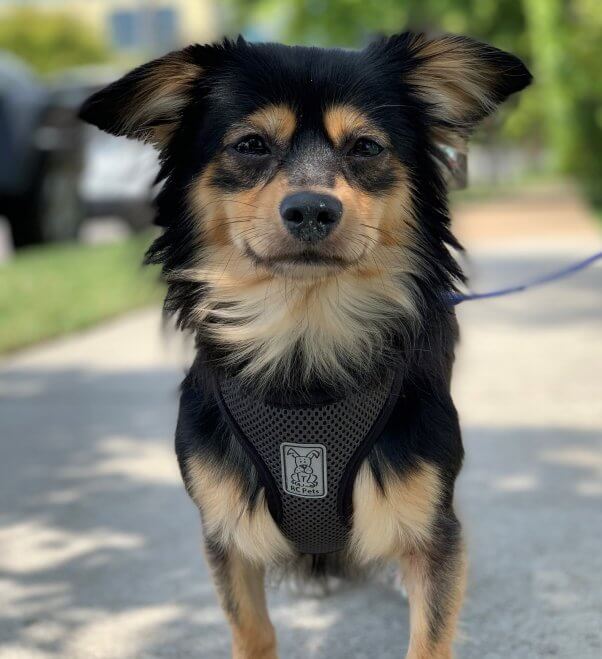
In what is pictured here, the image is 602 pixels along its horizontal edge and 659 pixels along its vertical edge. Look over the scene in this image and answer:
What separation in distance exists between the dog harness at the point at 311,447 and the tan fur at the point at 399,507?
0.04 metres

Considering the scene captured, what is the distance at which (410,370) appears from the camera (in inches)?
115

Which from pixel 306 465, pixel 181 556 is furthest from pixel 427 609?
pixel 181 556

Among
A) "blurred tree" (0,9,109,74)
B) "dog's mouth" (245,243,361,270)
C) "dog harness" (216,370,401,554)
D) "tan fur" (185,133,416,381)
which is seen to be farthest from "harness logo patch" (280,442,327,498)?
"blurred tree" (0,9,109,74)

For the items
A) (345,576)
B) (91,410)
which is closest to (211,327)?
(345,576)

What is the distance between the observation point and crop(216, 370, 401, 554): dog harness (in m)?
2.81

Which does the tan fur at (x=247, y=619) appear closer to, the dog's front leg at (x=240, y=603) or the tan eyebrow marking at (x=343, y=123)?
the dog's front leg at (x=240, y=603)

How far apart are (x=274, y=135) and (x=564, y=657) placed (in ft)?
5.80

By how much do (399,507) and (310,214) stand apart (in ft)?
2.70

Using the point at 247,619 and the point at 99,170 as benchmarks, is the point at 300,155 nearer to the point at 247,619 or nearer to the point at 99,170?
the point at 247,619

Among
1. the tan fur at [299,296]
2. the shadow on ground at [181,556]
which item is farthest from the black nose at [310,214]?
the shadow on ground at [181,556]

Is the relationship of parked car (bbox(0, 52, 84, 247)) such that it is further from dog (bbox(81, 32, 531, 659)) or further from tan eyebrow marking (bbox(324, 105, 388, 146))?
tan eyebrow marking (bbox(324, 105, 388, 146))

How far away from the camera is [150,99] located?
301 cm

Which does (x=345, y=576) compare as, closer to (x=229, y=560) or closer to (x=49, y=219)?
(x=229, y=560)

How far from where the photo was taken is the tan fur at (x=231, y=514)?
288cm
